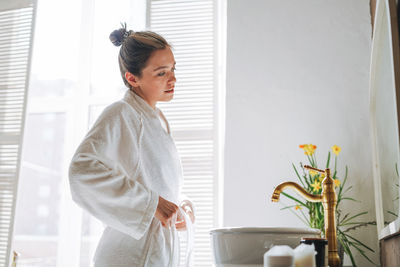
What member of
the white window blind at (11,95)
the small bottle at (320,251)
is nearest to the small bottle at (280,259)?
the small bottle at (320,251)

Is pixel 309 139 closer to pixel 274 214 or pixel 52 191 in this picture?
pixel 274 214

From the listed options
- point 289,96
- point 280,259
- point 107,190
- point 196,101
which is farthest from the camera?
point 196,101

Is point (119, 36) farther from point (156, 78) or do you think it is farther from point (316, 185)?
point (316, 185)

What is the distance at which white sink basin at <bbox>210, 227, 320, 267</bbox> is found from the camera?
98cm

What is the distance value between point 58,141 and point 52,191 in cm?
38

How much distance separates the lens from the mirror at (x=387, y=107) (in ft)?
2.90

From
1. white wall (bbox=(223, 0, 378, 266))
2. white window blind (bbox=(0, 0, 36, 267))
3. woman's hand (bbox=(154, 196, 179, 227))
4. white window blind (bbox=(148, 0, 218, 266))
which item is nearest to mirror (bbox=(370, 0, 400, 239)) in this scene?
white wall (bbox=(223, 0, 378, 266))

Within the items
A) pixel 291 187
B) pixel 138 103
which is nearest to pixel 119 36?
pixel 138 103

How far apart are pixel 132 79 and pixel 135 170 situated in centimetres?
33

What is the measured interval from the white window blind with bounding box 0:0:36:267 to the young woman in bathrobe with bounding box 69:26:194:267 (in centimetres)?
125

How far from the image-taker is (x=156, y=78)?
138 cm

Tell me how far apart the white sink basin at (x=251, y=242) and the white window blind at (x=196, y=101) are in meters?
1.05

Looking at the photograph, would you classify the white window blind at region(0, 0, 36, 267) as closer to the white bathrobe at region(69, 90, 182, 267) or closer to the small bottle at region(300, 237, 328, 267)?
the white bathrobe at region(69, 90, 182, 267)

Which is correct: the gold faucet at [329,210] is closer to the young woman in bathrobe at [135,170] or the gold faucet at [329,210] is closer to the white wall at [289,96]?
the young woman in bathrobe at [135,170]
